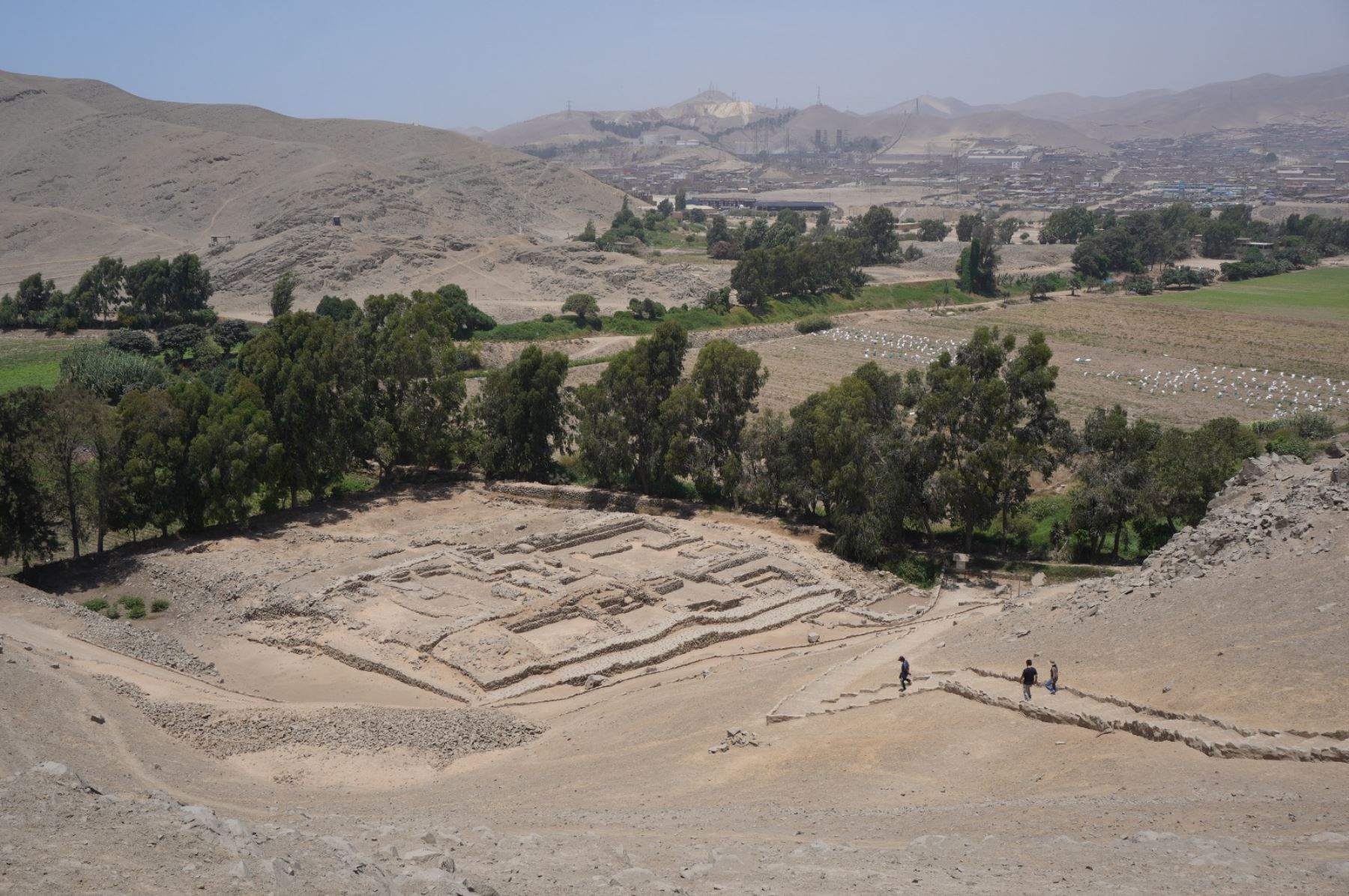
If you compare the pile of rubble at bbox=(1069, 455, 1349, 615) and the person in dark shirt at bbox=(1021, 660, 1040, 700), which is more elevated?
the pile of rubble at bbox=(1069, 455, 1349, 615)

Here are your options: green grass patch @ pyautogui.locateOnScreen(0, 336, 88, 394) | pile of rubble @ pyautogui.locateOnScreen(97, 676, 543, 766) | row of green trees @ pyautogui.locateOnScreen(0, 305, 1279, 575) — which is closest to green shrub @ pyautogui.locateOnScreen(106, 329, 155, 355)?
green grass patch @ pyautogui.locateOnScreen(0, 336, 88, 394)

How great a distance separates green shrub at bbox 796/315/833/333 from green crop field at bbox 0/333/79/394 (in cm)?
4909

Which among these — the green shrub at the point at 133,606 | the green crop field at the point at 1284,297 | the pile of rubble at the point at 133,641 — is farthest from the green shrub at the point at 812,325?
the pile of rubble at the point at 133,641

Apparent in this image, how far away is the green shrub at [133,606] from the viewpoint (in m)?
32.3

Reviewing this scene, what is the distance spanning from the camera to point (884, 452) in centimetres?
3859

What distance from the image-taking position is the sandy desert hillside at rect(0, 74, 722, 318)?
95.5m


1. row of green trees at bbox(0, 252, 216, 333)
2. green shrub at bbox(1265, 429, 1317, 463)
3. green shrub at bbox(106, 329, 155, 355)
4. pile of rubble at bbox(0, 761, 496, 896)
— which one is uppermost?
row of green trees at bbox(0, 252, 216, 333)

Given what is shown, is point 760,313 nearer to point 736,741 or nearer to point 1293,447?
point 1293,447

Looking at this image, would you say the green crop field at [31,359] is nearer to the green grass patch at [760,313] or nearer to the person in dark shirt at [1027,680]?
the green grass patch at [760,313]

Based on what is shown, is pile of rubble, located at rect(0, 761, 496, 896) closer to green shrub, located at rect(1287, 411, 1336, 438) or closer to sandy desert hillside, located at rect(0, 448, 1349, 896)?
sandy desert hillside, located at rect(0, 448, 1349, 896)

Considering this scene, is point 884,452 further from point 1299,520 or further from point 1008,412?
point 1299,520

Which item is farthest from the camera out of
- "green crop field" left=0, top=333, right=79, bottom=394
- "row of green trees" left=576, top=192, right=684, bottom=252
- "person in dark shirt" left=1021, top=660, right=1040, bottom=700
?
"row of green trees" left=576, top=192, right=684, bottom=252

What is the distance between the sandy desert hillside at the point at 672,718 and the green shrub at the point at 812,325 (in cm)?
4887

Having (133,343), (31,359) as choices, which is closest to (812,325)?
(133,343)
